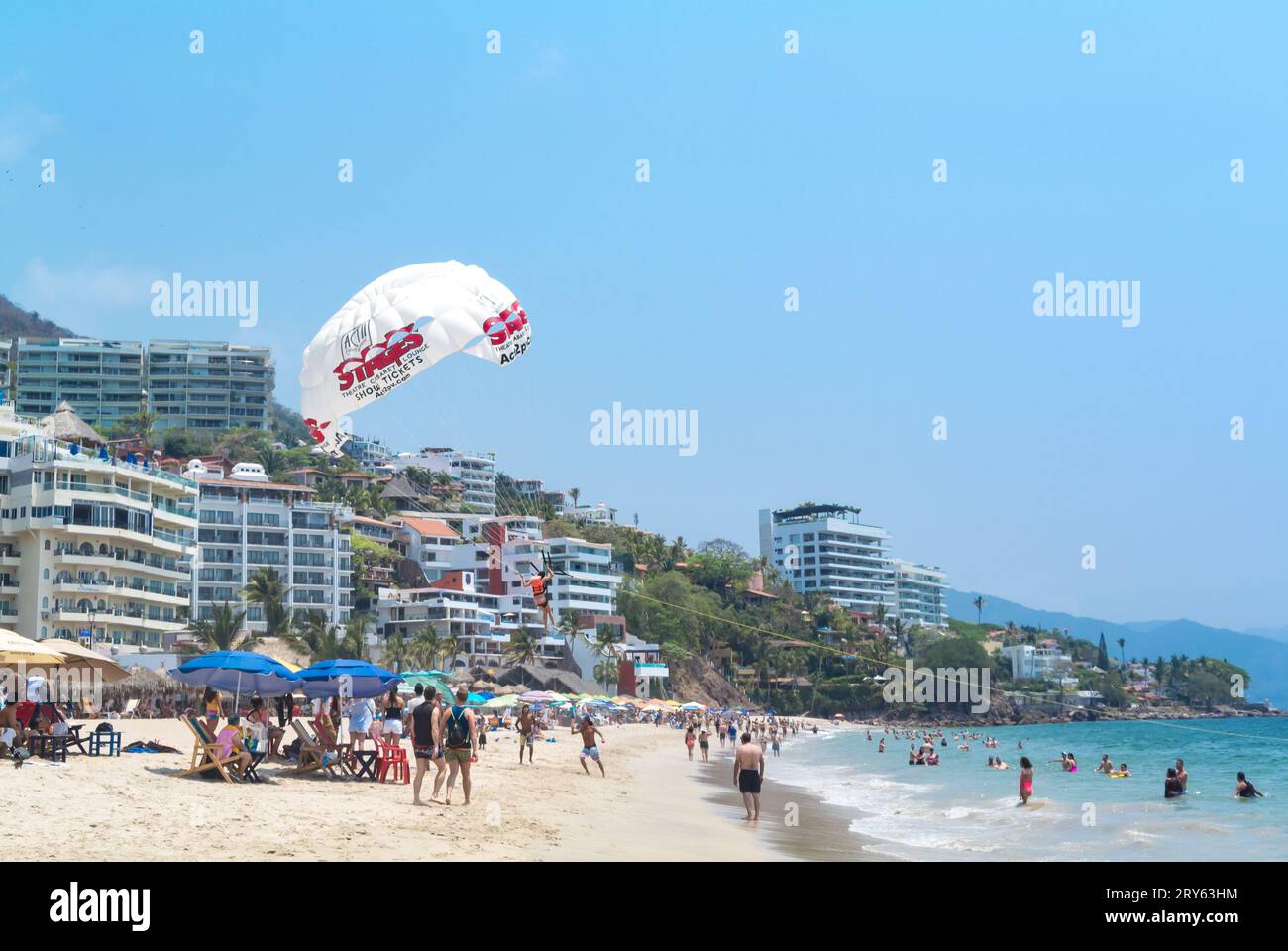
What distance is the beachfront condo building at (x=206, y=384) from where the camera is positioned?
144 metres

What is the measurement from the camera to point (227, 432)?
Result: 13725cm

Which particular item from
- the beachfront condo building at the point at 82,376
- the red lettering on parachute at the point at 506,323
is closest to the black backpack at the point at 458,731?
the red lettering on parachute at the point at 506,323

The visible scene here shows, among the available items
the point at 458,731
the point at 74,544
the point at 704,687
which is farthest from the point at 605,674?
the point at 458,731

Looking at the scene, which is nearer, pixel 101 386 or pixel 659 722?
pixel 659 722

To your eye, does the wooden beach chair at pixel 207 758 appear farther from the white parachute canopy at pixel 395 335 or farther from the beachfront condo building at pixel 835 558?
the beachfront condo building at pixel 835 558

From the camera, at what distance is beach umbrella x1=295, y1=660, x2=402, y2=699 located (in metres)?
19.2

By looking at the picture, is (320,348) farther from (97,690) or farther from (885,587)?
(885,587)

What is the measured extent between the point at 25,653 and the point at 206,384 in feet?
439

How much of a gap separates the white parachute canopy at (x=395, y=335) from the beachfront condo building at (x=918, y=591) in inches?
6516

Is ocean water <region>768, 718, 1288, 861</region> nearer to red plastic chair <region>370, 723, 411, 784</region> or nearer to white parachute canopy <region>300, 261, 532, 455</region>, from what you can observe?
red plastic chair <region>370, 723, 411, 784</region>
